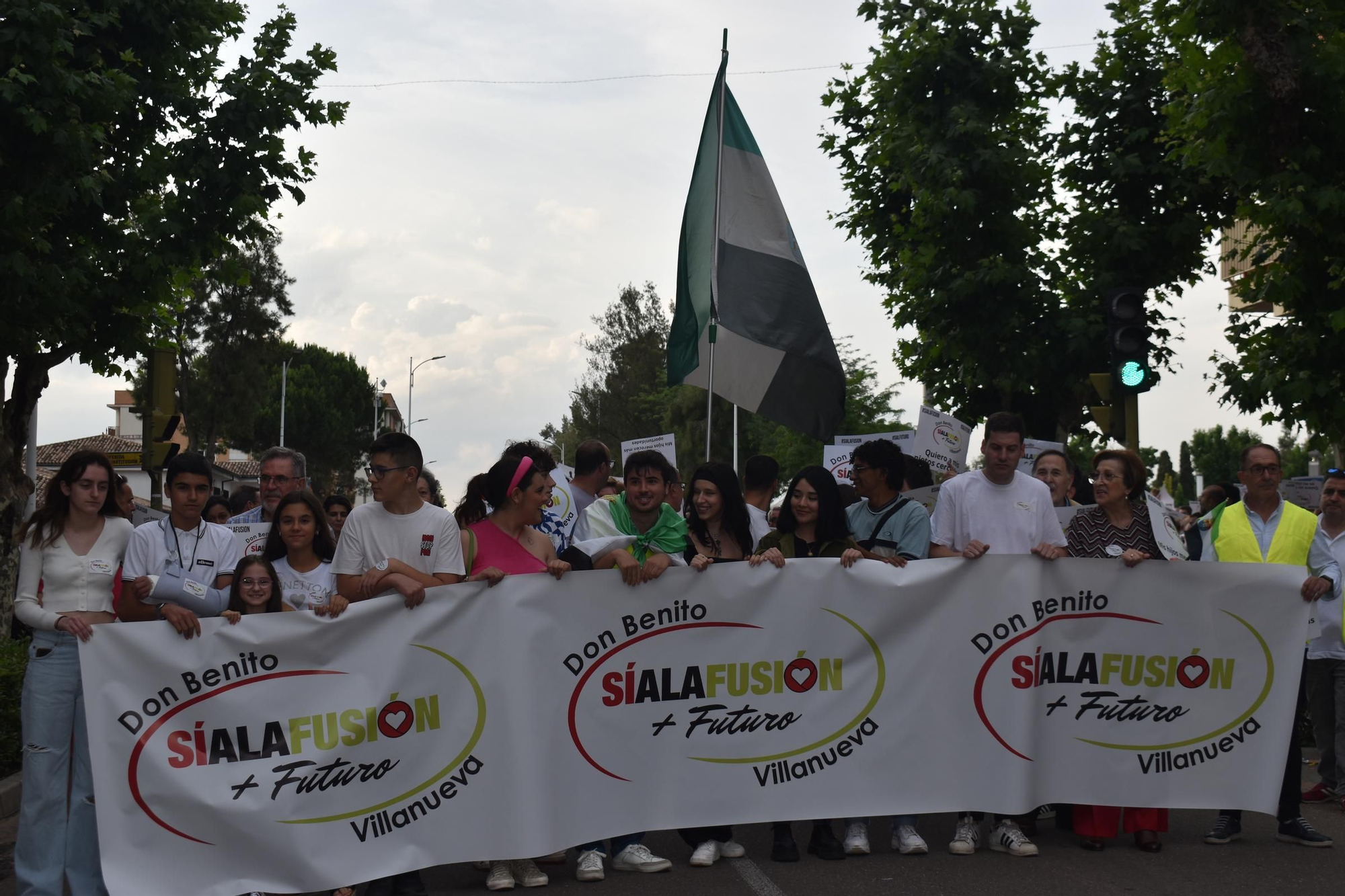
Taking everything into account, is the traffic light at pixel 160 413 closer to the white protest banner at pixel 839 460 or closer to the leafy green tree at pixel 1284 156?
the white protest banner at pixel 839 460

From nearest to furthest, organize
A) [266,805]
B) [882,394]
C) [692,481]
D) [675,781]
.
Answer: [266,805] → [675,781] → [692,481] → [882,394]

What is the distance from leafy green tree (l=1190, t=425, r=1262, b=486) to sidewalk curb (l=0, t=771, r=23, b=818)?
365 ft

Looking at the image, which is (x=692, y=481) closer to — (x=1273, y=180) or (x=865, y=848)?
(x=865, y=848)

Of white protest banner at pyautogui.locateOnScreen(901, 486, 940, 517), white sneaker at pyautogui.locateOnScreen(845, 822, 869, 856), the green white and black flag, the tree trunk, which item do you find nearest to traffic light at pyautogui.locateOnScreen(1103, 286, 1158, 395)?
white protest banner at pyautogui.locateOnScreen(901, 486, 940, 517)

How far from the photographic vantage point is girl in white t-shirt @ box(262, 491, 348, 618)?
629 cm

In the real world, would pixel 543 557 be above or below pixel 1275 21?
below

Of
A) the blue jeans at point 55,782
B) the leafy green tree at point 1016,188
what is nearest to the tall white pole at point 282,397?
the leafy green tree at point 1016,188

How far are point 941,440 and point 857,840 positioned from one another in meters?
6.98

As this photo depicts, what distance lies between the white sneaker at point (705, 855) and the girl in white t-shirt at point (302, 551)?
1.99 meters

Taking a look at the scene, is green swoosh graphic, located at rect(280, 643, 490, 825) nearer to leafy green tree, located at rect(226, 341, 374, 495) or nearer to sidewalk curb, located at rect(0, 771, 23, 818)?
sidewalk curb, located at rect(0, 771, 23, 818)

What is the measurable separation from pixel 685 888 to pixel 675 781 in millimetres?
505

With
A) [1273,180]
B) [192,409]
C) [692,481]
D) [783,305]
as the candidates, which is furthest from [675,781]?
[192,409]

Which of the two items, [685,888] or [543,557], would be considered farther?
[543,557]

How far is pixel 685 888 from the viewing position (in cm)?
595
